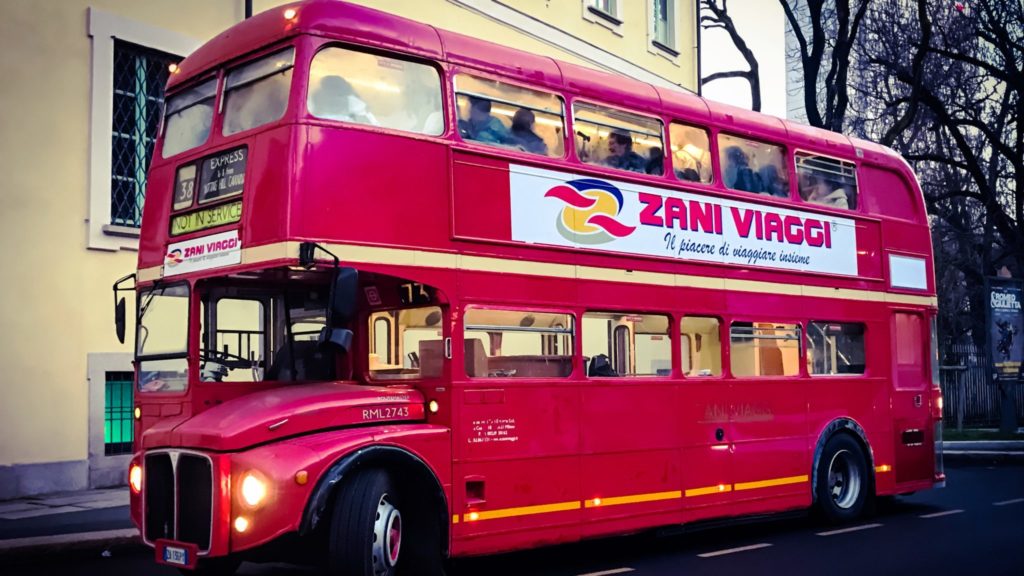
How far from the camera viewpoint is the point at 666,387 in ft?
36.4

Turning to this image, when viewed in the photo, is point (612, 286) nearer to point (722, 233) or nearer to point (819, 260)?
point (722, 233)

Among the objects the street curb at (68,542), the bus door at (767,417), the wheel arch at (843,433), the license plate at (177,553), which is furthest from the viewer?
the wheel arch at (843,433)

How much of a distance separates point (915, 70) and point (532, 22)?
904 cm

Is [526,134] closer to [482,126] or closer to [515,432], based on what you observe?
[482,126]

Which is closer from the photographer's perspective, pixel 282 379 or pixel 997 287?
pixel 282 379

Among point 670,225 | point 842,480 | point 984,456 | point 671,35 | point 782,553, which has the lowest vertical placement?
point 782,553

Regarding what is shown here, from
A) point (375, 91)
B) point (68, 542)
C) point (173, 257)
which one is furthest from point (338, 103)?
point (68, 542)

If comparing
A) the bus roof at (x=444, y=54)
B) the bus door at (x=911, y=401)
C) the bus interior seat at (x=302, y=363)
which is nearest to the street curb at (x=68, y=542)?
the bus interior seat at (x=302, y=363)

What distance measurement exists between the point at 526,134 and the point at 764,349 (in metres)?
3.92

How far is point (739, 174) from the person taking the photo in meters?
12.1

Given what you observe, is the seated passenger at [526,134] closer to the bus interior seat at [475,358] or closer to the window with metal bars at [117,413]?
the bus interior seat at [475,358]

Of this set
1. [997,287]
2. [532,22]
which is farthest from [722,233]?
[997,287]

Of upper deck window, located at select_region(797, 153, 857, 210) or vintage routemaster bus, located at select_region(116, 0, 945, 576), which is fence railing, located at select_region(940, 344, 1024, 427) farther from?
vintage routemaster bus, located at select_region(116, 0, 945, 576)

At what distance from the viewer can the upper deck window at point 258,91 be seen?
8680 millimetres
